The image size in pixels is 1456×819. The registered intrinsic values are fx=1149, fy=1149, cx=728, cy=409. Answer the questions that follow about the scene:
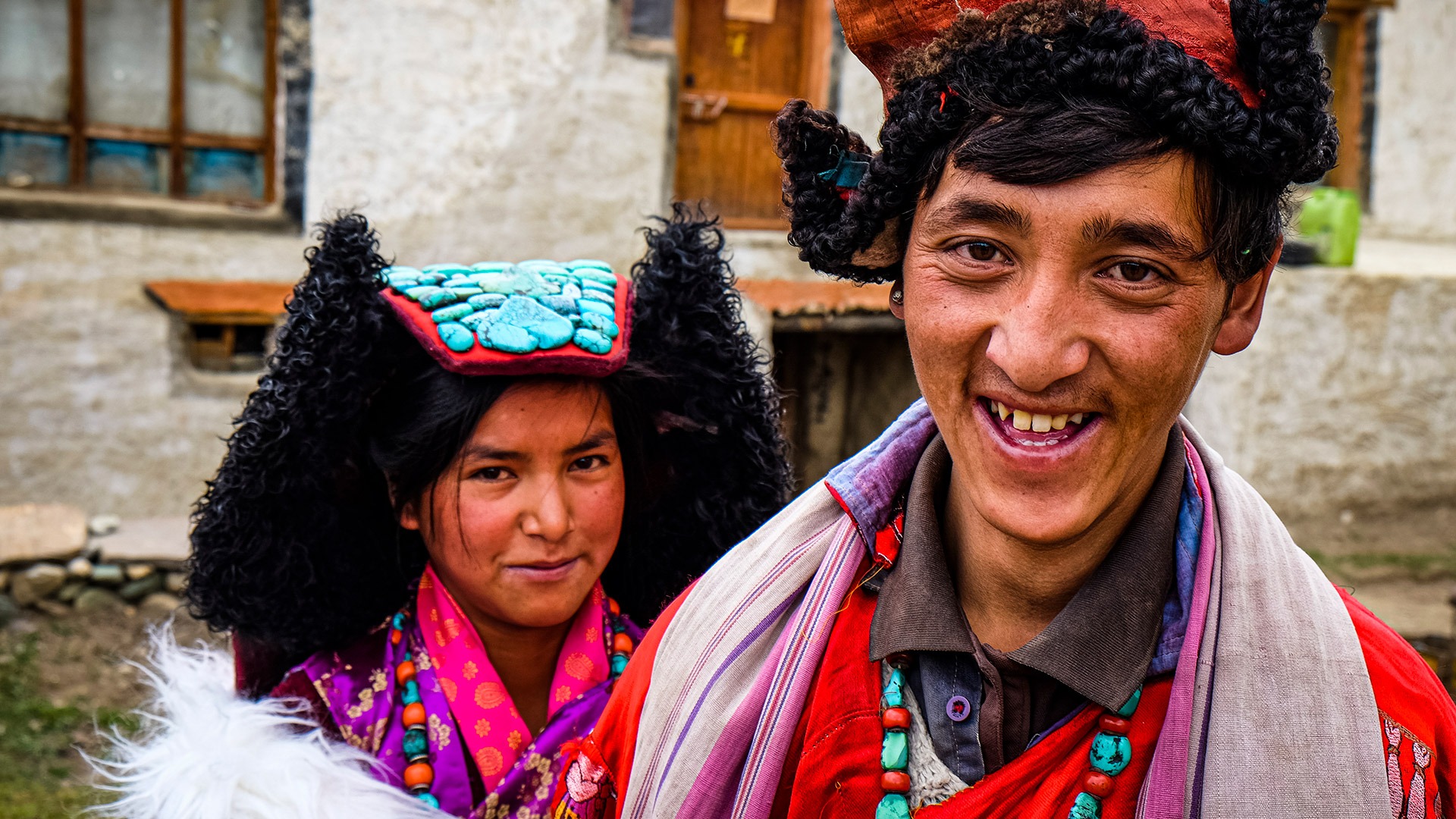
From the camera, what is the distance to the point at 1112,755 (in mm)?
1467

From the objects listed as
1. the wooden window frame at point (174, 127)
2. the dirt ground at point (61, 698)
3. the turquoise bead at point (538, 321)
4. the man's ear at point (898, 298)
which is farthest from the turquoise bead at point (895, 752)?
the wooden window frame at point (174, 127)

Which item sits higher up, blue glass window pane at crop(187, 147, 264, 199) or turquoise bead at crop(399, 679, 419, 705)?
blue glass window pane at crop(187, 147, 264, 199)

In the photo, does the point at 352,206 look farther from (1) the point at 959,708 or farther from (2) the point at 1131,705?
(2) the point at 1131,705

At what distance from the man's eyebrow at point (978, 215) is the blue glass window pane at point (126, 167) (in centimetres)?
570

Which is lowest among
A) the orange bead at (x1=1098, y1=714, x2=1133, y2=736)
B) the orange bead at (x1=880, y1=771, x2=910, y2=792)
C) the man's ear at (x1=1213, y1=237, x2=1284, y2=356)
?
the orange bead at (x1=880, y1=771, x2=910, y2=792)

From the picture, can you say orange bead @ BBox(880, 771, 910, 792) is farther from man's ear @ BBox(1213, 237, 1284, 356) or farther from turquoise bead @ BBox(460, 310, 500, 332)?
turquoise bead @ BBox(460, 310, 500, 332)

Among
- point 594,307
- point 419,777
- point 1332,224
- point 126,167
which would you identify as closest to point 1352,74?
point 1332,224

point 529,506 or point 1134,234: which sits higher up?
point 1134,234

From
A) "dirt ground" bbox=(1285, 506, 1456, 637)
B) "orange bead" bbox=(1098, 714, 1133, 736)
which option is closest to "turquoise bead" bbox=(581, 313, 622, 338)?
"orange bead" bbox=(1098, 714, 1133, 736)

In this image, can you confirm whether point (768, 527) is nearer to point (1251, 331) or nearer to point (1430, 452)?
point (1251, 331)

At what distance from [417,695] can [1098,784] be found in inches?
53.3

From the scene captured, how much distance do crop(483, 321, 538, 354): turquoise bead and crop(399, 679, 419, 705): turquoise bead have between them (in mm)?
698

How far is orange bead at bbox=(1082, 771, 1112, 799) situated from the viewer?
146 cm

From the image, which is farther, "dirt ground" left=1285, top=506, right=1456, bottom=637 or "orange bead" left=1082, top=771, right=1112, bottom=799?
"dirt ground" left=1285, top=506, right=1456, bottom=637
